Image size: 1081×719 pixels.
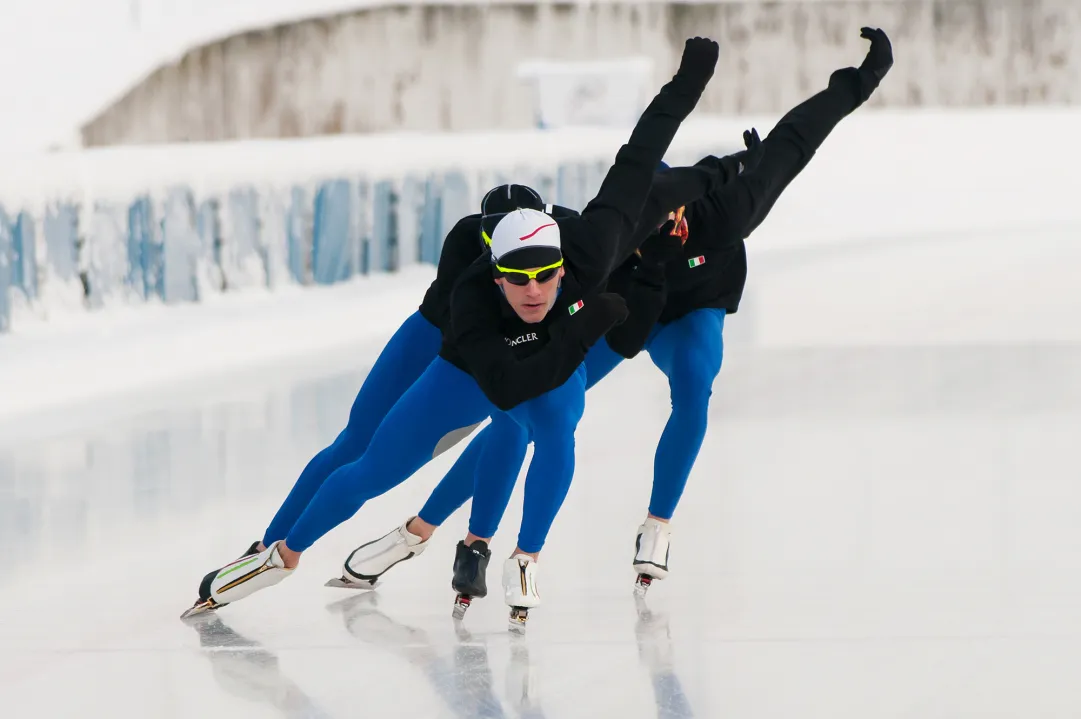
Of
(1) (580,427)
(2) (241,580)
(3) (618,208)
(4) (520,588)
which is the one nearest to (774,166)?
(3) (618,208)

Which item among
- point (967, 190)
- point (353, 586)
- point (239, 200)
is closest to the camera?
point (353, 586)

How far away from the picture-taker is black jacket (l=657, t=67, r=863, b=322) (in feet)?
16.3

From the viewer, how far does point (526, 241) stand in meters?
4.16

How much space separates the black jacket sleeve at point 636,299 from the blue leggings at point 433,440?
357mm

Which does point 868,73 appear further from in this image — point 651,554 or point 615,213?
point 651,554

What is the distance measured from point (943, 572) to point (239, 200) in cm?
688

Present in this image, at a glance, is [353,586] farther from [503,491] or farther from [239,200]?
[239,200]

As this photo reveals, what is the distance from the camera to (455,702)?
12.4 feet

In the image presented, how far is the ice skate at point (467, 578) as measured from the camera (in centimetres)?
446

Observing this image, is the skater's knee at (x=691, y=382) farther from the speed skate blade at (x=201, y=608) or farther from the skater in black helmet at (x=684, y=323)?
the speed skate blade at (x=201, y=608)

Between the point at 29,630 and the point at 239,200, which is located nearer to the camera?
the point at 29,630

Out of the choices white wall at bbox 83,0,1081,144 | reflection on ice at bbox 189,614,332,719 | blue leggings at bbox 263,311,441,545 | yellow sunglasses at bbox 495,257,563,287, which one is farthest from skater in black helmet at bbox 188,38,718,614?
white wall at bbox 83,0,1081,144

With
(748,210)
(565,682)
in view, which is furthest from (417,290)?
(565,682)

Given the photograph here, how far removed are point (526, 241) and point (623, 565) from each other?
49.1 inches
